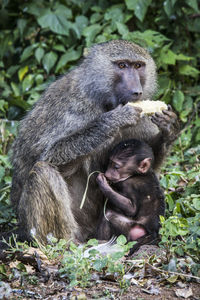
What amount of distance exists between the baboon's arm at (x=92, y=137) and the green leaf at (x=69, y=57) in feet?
9.65

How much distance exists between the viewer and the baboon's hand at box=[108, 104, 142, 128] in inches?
192

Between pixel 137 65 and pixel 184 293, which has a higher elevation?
pixel 137 65

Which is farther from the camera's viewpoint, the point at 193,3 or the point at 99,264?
the point at 193,3

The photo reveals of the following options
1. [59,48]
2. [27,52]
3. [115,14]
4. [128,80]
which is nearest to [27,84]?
[27,52]

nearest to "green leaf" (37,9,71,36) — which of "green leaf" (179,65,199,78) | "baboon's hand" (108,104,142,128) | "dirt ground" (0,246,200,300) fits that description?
"green leaf" (179,65,199,78)

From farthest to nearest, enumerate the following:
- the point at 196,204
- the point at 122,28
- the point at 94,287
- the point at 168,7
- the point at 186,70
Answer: the point at 186,70 → the point at 168,7 → the point at 122,28 → the point at 196,204 → the point at 94,287

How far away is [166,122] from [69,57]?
10.1 ft

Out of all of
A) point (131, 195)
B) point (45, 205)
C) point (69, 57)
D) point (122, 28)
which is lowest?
point (131, 195)

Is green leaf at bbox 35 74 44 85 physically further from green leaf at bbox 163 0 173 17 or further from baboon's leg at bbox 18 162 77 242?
baboon's leg at bbox 18 162 77 242

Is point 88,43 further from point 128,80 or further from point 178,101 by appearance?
point 128,80

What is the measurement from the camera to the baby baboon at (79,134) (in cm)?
487

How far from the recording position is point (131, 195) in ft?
16.2

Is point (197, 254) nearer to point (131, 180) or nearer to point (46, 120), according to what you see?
point (131, 180)

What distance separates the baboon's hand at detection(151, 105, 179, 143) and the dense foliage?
159 centimetres
